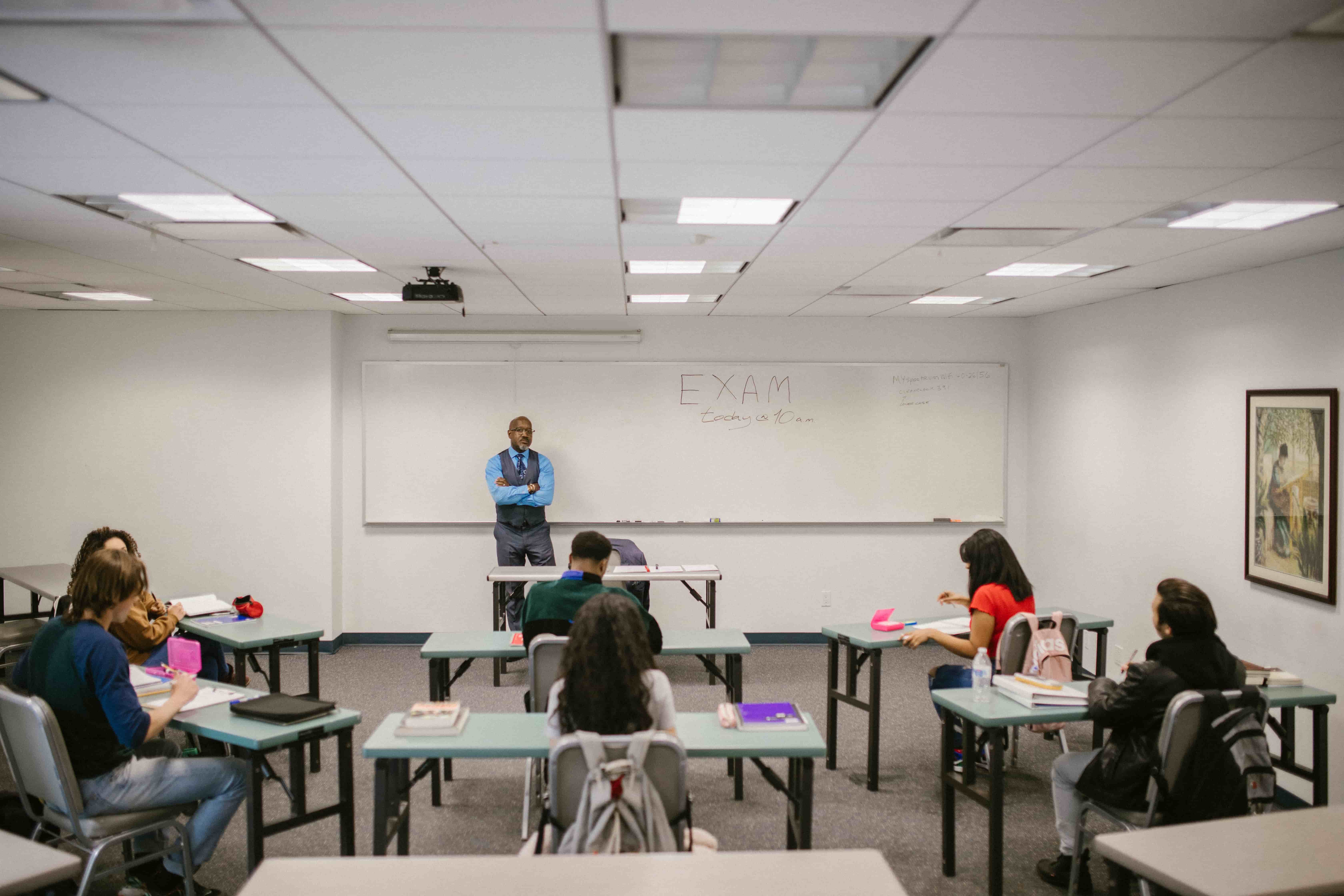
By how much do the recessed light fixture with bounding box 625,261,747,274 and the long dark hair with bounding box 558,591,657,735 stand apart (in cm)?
237

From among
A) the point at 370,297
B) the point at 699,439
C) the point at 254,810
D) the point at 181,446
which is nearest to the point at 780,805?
the point at 254,810

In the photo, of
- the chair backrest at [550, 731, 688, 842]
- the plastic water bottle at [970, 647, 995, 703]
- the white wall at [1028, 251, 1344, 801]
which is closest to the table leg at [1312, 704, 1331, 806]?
the white wall at [1028, 251, 1344, 801]

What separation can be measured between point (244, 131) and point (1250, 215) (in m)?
3.58

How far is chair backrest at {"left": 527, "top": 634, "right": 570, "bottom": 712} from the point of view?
3172mm

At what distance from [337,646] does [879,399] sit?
4.86m

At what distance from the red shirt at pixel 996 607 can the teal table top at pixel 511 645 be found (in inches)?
44.4

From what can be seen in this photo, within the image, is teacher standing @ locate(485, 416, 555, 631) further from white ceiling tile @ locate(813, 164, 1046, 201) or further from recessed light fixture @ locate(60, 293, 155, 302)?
white ceiling tile @ locate(813, 164, 1046, 201)

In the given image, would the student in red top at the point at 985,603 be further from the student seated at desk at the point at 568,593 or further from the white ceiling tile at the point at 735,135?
the white ceiling tile at the point at 735,135

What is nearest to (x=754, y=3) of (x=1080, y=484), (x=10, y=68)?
(x=10, y=68)

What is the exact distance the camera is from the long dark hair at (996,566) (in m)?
3.87

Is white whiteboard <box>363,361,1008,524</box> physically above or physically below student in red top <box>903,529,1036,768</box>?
above

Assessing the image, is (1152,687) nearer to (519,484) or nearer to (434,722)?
(434,722)

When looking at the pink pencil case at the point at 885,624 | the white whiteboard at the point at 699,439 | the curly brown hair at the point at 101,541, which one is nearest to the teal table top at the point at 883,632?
the pink pencil case at the point at 885,624

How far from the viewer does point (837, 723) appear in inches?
182
